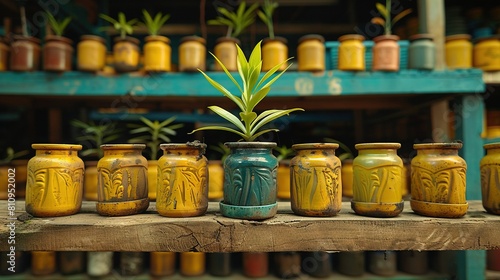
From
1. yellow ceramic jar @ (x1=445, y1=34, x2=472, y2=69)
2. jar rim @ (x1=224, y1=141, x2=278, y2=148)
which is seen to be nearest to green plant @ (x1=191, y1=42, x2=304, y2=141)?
jar rim @ (x1=224, y1=141, x2=278, y2=148)

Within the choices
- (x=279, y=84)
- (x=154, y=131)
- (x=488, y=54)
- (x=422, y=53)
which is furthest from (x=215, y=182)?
(x=488, y=54)

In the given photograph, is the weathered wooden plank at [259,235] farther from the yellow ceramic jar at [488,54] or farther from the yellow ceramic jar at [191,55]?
the yellow ceramic jar at [488,54]

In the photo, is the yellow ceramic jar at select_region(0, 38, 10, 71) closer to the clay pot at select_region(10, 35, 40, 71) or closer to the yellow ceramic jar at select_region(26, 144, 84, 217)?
the clay pot at select_region(10, 35, 40, 71)

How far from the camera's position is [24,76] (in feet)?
4.25

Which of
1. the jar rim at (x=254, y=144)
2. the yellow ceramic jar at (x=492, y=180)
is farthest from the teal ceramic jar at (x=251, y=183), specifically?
the yellow ceramic jar at (x=492, y=180)

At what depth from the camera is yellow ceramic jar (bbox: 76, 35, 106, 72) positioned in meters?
1.31

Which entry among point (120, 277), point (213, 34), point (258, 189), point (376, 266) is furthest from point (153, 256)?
point (213, 34)

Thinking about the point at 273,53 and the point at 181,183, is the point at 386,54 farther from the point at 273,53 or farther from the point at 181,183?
the point at 181,183

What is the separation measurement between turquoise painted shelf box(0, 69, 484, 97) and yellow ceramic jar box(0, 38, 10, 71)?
0.21ft

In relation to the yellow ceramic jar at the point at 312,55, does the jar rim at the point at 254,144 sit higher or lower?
lower

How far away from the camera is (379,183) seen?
71cm

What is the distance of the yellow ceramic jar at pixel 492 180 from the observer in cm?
71

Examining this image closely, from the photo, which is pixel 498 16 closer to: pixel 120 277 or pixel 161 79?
pixel 161 79

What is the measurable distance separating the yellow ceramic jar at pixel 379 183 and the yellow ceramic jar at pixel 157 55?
1.02 metres
